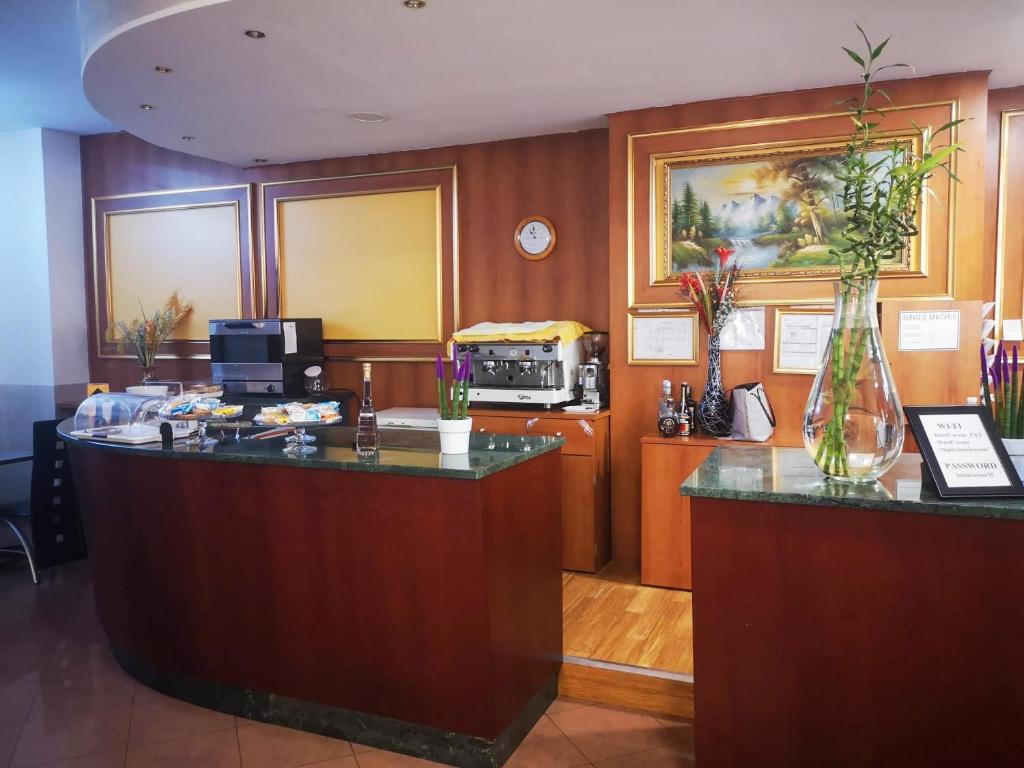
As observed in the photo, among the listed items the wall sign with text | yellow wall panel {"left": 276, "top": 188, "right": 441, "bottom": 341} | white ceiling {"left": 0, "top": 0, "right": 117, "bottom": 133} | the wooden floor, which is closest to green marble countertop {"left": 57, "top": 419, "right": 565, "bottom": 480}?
the wooden floor

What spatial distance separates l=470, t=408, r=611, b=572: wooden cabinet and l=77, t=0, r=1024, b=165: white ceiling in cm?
170

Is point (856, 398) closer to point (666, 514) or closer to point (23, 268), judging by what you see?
point (666, 514)

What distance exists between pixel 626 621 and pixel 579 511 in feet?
2.79

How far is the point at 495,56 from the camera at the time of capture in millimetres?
3469

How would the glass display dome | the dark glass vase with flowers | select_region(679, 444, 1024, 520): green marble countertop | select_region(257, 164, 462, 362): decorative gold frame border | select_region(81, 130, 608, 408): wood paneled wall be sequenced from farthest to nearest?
1. select_region(257, 164, 462, 362): decorative gold frame border
2. select_region(81, 130, 608, 408): wood paneled wall
3. the dark glass vase with flowers
4. the glass display dome
5. select_region(679, 444, 1024, 520): green marble countertop

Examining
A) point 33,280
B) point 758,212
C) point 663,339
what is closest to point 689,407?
point 663,339

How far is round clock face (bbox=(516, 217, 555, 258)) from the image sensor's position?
16.1 ft

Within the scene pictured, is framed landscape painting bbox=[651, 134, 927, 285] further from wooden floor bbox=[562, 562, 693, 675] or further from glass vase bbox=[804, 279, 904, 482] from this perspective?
glass vase bbox=[804, 279, 904, 482]

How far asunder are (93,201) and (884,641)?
21.0ft

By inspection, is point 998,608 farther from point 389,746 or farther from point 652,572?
point 652,572

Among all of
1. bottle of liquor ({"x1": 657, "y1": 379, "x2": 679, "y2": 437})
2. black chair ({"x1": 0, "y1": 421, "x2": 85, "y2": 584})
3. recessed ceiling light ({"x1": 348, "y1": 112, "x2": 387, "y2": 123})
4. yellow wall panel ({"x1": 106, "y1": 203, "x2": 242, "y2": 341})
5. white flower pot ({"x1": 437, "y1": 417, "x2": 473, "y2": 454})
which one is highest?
recessed ceiling light ({"x1": 348, "y1": 112, "x2": 387, "y2": 123})

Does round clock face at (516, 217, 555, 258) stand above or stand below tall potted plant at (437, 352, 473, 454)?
above

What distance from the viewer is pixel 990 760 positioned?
73.2 inches

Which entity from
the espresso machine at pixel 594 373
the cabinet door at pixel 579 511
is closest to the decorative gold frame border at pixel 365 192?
the espresso machine at pixel 594 373
